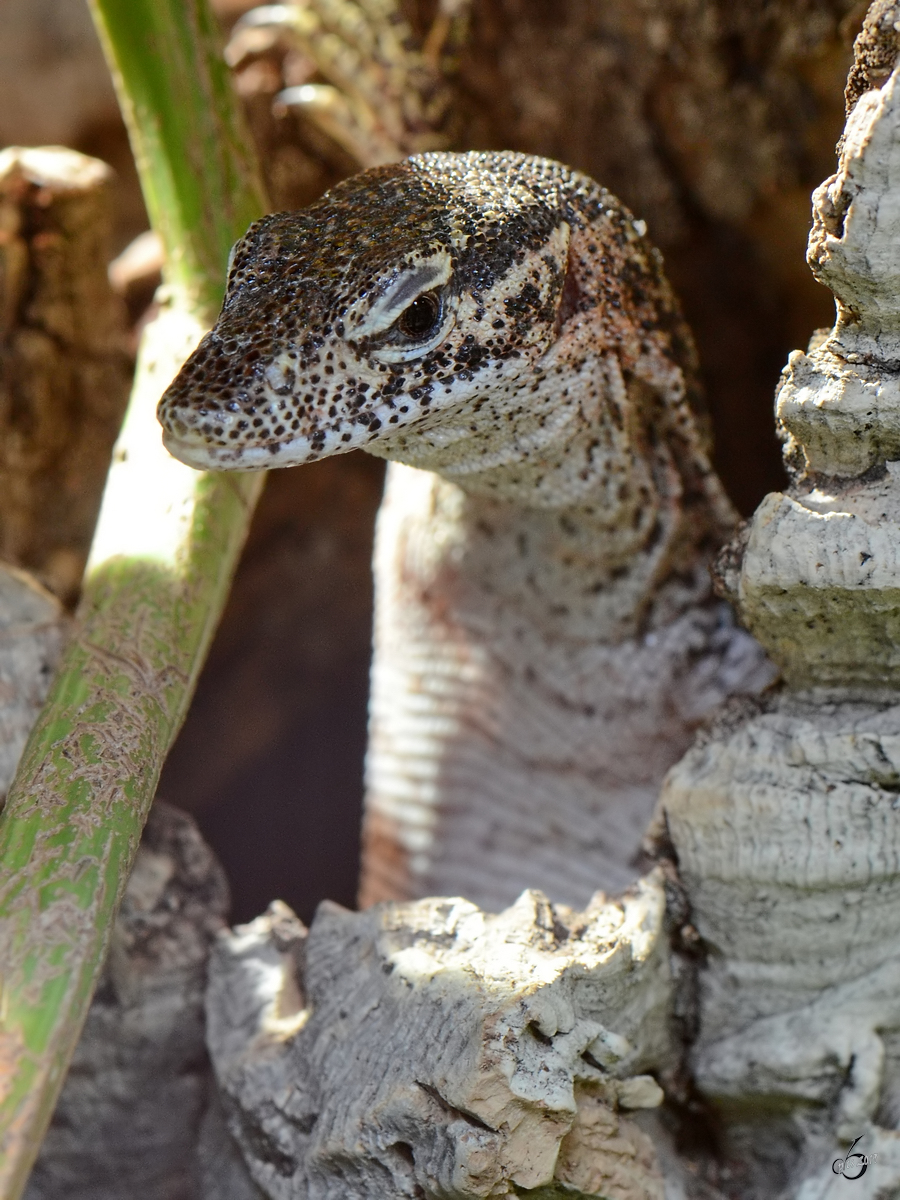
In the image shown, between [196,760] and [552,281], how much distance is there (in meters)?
2.16

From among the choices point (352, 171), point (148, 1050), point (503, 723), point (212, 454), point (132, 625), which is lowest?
point (148, 1050)

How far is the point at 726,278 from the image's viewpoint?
2.73 meters

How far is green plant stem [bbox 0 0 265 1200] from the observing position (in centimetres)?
111

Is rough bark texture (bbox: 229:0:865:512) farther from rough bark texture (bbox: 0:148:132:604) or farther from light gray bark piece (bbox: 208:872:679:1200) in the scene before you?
light gray bark piece (bbox: 208:872:679:1200)

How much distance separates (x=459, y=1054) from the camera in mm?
1239

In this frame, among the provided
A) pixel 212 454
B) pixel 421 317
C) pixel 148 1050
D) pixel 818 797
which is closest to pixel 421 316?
pixel 421 317

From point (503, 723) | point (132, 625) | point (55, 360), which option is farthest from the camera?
point (55, 360)

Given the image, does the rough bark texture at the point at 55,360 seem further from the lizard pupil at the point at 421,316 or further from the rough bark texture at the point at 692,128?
the lizard pupil at the point at 421,316

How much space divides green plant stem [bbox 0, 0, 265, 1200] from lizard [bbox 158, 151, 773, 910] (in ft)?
1.02

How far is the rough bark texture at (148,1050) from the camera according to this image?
1718 mm

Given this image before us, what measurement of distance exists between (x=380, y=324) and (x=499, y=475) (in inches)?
15.0

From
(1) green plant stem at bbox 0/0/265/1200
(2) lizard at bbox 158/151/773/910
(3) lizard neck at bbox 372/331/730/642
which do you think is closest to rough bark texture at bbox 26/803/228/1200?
(1) green plant stem at bbox 0/0/265/1200

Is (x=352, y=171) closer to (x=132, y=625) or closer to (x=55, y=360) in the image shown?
(x=55, y=360)

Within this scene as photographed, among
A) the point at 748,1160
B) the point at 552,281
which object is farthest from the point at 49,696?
the point at 748,1160
